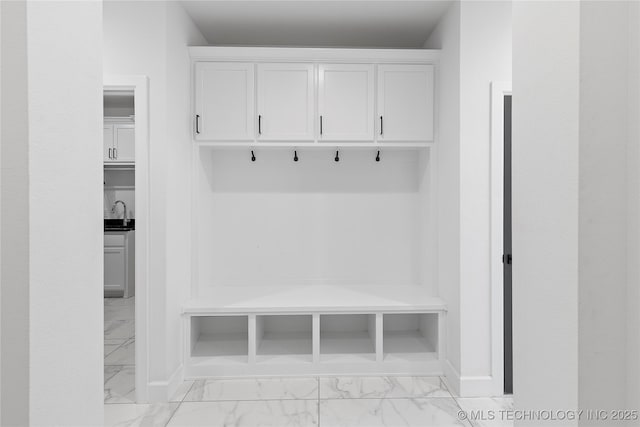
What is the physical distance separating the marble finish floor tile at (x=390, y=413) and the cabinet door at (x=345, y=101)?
6.18 feet

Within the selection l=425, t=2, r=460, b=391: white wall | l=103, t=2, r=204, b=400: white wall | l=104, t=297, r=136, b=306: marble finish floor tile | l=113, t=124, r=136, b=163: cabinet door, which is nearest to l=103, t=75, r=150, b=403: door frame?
l=103, t=2, r=204, b=400: white wall

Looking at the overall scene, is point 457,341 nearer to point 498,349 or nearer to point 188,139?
point 498,349

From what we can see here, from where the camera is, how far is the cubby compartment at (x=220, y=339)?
A: 300 cm

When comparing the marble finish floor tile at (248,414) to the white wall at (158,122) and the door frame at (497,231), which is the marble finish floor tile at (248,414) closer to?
the white wall at (158,122)

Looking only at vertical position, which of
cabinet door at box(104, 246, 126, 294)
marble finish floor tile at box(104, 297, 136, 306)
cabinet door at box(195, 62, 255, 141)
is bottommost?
marble finish floor tile at box(104, 297, 136, 306)

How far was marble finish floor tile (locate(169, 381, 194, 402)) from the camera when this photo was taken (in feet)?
8.47

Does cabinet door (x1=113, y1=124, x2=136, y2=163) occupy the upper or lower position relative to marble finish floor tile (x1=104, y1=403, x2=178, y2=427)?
upper

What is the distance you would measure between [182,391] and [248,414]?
0.58m

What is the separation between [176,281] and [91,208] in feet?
5.45

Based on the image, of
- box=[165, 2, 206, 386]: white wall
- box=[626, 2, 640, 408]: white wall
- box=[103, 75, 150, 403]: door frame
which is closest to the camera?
box=[626, 2, 640, 408]: white wall

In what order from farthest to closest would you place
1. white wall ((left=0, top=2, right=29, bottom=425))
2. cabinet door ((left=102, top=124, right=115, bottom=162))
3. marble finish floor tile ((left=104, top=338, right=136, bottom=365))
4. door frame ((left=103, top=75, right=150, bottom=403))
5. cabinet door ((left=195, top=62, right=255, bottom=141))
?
1. cabinet door ((left=102, top=124, right=115, bottom=162))
2. marble finish floor tile ((left=104, top=338, right=136, bottom=365))
3. cabinet door ((left=195, top=62, right=255, bottom=141))
4. door frame ((left=103, top=75, right=150, bottom=403))
5. white wall ((left=0, top=2, right=29, bottom=425))

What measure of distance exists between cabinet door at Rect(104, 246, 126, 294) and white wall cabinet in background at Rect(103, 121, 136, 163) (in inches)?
50.5

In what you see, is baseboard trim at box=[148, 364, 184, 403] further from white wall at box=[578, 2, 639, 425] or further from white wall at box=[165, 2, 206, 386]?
white wall at box=[578, 2, 639, 425]

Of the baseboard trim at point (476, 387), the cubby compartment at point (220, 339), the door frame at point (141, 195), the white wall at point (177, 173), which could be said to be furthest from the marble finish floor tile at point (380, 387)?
the door frame at point (141, 195)
